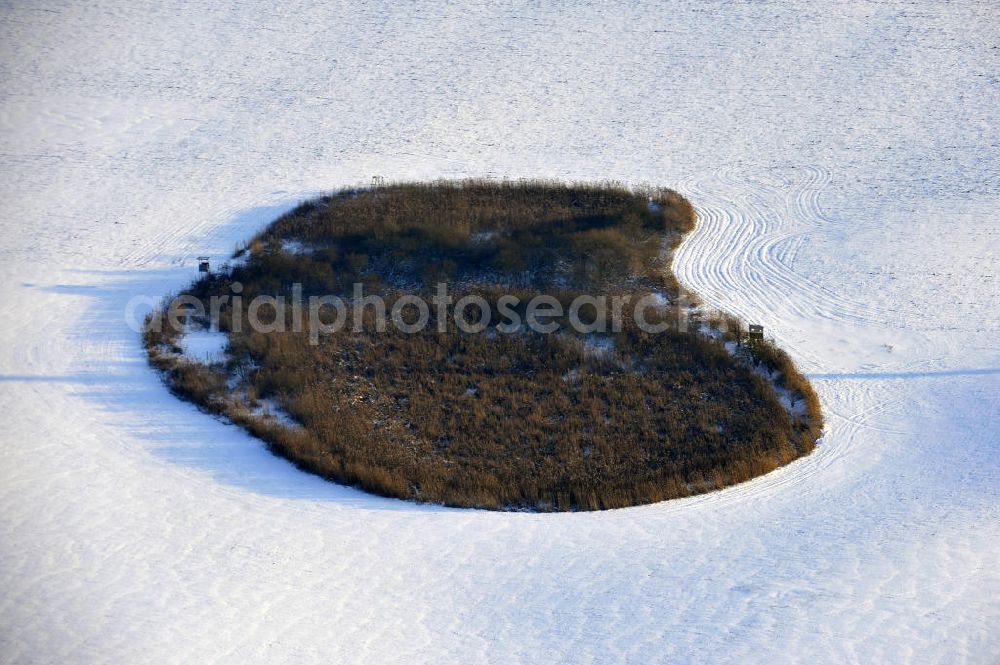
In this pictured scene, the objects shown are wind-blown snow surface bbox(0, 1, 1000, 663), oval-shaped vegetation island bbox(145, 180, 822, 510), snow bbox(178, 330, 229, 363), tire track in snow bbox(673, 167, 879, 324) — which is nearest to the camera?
wind-blown snow surface bbox(0, 1, 1000, 663)

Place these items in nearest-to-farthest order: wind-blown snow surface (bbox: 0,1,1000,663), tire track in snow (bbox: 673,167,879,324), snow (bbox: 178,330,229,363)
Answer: wind-blown snow surface (bbox: 0,1,1000,663) → snow (bbox: 178,330,229,363) → tire track in snow (bbox: 673,167,879,324)

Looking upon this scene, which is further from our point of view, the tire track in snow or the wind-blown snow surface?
the tire track in snow

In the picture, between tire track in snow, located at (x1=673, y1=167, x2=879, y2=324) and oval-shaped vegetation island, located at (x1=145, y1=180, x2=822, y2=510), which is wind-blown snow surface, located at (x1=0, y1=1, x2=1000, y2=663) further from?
oval-shaped vegetation island, located at (x1=145, y1=180, x2=822, y2=510)

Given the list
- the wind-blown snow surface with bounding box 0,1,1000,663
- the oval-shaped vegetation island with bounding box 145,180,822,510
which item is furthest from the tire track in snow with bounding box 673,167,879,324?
the oval-shaped vegetation island with bounding box 145,180,822,510

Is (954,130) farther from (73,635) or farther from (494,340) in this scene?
(73,635)

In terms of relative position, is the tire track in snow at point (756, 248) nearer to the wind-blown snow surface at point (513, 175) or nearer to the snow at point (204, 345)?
the wind-blown snow surface at point (513, 175)

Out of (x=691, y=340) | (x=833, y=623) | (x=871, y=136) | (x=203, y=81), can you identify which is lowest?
(x=833, y=623)

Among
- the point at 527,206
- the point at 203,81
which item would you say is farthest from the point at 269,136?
the point at 527,206

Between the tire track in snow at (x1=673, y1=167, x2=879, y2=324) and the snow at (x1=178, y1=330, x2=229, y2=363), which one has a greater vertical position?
the tire track in snow at (x1=673, y1=167, x2=879, y2=324)
